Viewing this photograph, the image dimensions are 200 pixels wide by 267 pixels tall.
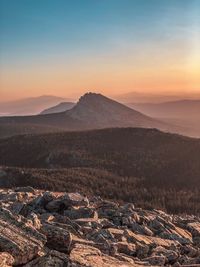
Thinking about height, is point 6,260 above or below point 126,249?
above

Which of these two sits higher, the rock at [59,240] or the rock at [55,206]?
the rock at [59,240]

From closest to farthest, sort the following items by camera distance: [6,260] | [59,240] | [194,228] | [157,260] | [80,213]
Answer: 1. [6,260]
2. [59,240]
3. [157,260]
4. [80,213]
5. [194,228]

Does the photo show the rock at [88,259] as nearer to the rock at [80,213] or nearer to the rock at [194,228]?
the rock at [80,213]

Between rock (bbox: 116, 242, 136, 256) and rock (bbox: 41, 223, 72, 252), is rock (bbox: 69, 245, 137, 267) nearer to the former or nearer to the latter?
rock (bbox: 41, 223, 72, 252)

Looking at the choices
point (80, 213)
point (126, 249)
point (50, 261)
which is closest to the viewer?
point (50, 261)

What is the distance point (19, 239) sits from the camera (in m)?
16.0

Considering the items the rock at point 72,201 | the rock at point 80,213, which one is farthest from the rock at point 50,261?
the rock at point 72,201

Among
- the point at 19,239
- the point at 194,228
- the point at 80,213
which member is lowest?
the point at 194,228

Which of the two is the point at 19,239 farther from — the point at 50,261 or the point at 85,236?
the point at 85,236

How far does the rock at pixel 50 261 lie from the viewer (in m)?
14.9

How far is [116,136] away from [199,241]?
375ft

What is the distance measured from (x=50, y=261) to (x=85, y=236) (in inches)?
354

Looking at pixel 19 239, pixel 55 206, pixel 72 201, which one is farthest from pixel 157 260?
pixel 72 201

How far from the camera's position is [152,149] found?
412 ft
